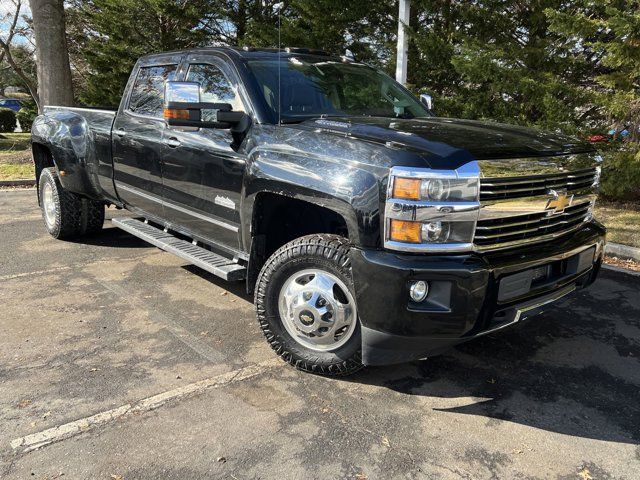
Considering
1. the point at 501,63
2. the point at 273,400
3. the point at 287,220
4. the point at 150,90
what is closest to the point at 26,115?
the point at 501,63

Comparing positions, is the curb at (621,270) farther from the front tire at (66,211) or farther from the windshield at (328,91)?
the front tire at (66,211)

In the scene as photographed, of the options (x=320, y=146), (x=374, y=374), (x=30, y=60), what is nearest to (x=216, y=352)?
(x=374, y=374)

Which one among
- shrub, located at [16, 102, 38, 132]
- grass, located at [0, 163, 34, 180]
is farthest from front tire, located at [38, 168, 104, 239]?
shrub, located at [16, 102, 38, 132]

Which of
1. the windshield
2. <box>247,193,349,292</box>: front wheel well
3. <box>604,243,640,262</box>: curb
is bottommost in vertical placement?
Result: <box>604,243,640,262</box>: curb

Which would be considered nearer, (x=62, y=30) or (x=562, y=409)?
(x=562, y=409)

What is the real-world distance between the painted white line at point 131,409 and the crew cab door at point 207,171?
0.93 meters

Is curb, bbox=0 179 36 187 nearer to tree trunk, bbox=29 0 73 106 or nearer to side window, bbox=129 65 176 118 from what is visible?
tree trunk, bbox=29 0 73 106

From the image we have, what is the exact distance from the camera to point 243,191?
3.62 meters

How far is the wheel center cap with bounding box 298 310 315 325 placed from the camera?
3.22 metres

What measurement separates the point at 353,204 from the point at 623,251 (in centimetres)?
475

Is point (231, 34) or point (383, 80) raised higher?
point (231, 34)

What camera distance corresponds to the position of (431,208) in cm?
267

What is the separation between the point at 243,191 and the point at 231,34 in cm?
1281

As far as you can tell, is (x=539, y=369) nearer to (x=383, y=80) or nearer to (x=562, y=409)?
(x=562, y=409)
